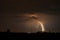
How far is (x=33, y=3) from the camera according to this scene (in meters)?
1.43

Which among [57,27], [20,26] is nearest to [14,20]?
[20,26]

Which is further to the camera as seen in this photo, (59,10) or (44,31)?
(59,10)

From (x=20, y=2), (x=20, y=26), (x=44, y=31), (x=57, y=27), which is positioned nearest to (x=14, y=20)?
(x=20, y=26)

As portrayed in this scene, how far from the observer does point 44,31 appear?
131cm

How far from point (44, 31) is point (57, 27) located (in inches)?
6.3

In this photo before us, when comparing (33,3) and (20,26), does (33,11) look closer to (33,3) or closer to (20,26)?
(33,3)
